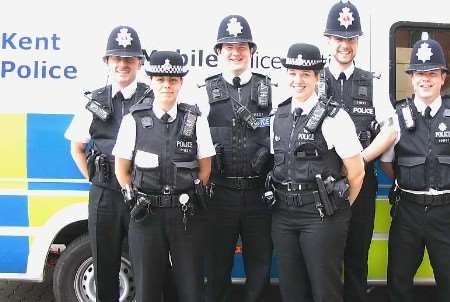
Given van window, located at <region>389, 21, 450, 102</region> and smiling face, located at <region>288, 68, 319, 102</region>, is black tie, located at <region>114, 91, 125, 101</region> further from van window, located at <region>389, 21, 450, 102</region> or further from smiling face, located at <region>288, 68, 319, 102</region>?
van window, located at <region>389, 21, 450, 102</region>

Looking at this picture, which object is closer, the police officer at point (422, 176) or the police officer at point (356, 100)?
the police officer at point (422, 176)

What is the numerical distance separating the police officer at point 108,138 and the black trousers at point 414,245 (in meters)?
1.81

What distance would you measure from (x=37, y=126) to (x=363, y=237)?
2415mm

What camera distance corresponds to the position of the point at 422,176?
341 cm

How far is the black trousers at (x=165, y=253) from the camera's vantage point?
3037 millimetres

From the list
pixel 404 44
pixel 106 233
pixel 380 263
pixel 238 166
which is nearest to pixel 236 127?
pixel 238 166

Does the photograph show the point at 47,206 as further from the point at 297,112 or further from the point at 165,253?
the point at 297,112

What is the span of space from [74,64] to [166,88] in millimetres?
1109

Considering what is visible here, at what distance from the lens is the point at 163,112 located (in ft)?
10.2

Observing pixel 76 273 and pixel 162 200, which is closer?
pixel 162 200

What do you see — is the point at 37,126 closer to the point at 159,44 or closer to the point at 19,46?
the point at 19,46

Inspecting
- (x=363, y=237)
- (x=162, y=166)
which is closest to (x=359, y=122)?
(x=363, y=237)

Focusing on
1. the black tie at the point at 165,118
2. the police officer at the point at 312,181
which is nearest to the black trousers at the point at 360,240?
the police officer at the point at 312,181

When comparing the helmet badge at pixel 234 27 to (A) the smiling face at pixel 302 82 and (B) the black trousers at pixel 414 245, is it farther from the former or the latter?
(B) the black trousers at pixel 414 245
